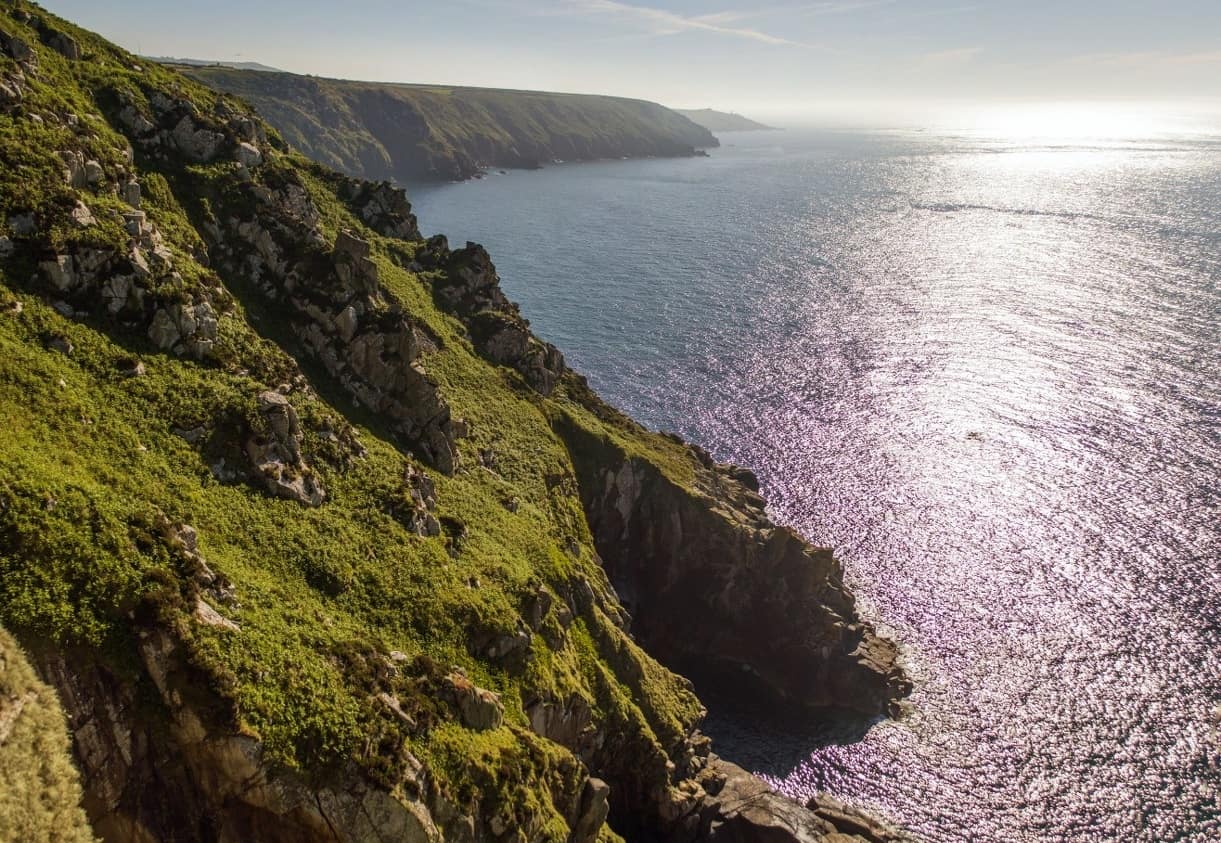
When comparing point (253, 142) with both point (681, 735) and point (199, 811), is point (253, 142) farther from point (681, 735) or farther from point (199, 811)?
point (681, 735)

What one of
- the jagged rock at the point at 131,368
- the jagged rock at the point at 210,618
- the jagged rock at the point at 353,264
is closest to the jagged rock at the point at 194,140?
the jagged rock at the point at 353,264

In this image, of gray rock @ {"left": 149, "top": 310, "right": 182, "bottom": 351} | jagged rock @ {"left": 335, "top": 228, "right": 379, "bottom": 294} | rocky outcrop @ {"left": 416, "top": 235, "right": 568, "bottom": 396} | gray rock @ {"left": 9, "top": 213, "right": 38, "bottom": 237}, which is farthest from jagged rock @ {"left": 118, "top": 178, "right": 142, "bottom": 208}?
rocky outcrop @ {"left": 416, "top": 235, "right": 568, "bottom": 396}

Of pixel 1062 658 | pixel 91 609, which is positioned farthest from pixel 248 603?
pixel 1062 658

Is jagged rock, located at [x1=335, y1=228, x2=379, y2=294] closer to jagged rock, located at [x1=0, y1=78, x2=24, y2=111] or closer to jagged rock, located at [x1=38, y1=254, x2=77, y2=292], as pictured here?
jagged rock, located at [x1=38, y1=254, x2=77, y2=292]

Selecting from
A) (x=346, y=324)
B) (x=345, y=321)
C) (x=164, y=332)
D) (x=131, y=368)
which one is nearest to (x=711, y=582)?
(x=346, y=324)

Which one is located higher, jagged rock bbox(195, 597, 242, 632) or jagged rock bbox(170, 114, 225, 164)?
jagged rock bbox(170, 114, 225, 164)

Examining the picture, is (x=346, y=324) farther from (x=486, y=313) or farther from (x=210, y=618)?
(x=210, y=618)
